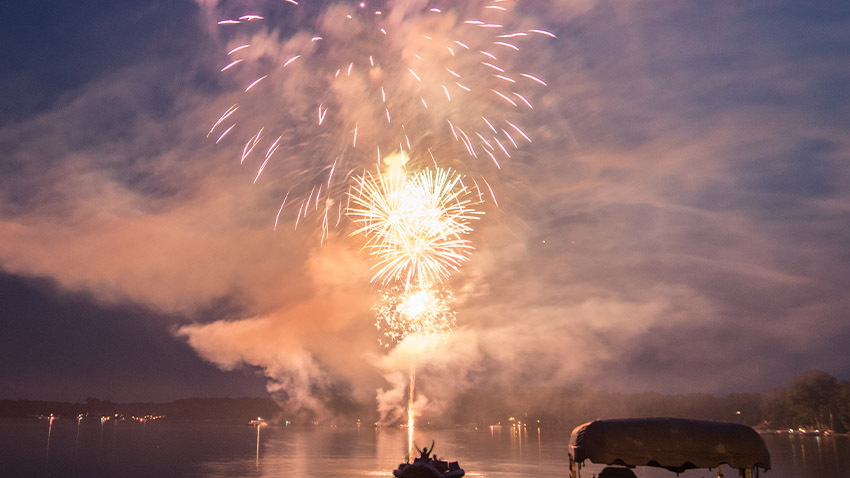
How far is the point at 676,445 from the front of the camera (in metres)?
17.3

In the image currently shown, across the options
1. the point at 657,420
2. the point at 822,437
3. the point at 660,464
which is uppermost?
the point at 657,420

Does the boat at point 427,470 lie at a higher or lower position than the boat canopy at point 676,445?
lower

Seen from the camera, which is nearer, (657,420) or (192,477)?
(657,420)

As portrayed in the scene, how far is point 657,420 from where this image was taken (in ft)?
58.3

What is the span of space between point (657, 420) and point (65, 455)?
8195 cm

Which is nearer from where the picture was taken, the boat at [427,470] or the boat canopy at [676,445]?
the boat canopy at [676,445]

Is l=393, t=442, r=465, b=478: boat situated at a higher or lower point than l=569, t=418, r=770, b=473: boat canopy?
lower

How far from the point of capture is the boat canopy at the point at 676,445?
677 inches

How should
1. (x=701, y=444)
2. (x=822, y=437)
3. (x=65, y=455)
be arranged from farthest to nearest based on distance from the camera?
(x=822, y=437)
(x=65, y=455)
(x=701, y=444)

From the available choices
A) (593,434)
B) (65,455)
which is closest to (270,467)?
(65,455)

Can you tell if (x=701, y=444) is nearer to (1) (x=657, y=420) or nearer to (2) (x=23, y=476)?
(1) (x=657, y=420)

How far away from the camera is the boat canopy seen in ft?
56.4

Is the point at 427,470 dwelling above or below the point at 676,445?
below

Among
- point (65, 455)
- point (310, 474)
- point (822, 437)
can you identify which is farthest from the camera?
point (822, 437)
